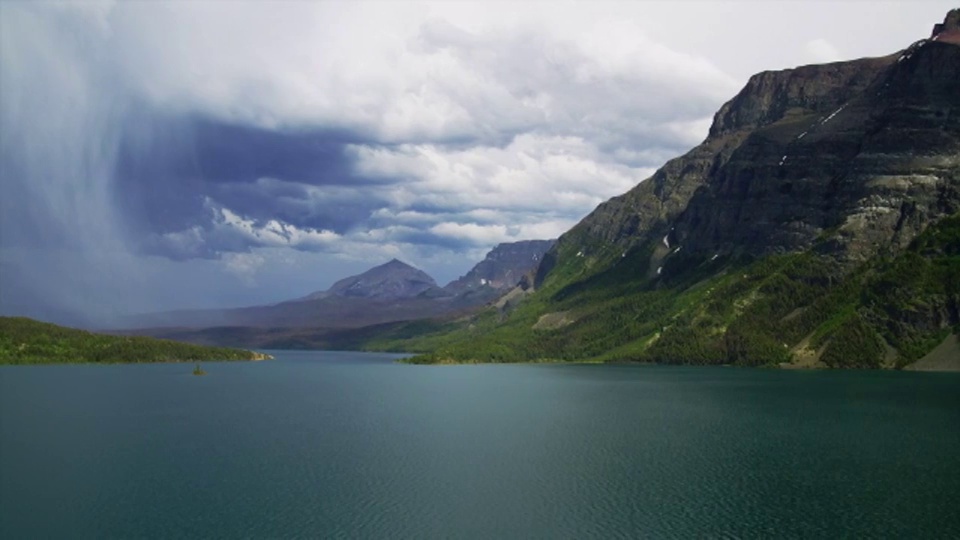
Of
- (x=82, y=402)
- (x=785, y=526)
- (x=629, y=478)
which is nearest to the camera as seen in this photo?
(x=785, y=526)

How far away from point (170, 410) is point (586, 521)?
117440 millimetres

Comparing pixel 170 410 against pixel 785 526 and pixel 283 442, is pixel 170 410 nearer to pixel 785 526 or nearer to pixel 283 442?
pixel 283 442

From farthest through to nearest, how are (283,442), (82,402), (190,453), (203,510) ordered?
(82,402), (283,442), (190,453), (203,510)

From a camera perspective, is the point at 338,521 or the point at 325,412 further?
the point at 325,412

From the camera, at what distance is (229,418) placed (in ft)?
490

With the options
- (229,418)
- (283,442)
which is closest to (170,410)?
(229,418)

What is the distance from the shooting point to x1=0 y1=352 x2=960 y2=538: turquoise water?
71.6 metres

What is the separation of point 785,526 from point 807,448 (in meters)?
43.6

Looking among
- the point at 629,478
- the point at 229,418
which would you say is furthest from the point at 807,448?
the point at 229,418

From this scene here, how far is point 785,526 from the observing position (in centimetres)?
7019

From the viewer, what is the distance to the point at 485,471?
95.8m

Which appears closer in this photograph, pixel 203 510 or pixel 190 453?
pixel 203 510

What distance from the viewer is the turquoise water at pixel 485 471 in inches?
2817

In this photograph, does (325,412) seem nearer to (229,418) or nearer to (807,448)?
(229,418)
